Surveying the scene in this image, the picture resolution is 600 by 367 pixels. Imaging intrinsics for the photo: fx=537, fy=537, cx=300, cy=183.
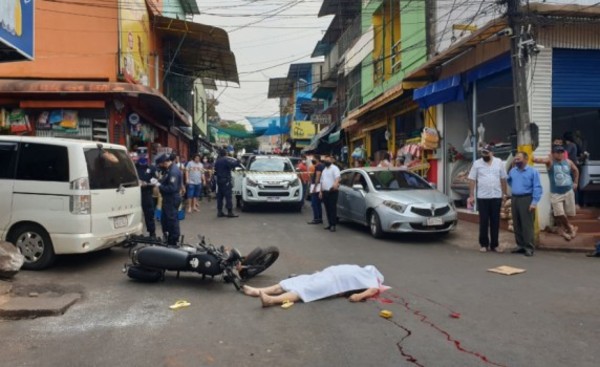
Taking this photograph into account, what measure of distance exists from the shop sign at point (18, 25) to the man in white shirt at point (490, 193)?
25.7 ft

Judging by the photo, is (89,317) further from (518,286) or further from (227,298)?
(518,286)

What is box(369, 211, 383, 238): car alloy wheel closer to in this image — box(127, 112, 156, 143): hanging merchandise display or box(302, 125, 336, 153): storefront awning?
box(127, 112, 156, 143): hanging merchandise display

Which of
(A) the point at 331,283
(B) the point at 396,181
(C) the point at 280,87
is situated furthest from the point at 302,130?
(A) the point at 331,283

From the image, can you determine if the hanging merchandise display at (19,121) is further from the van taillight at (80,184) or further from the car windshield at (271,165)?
the van taillight at (80,184)

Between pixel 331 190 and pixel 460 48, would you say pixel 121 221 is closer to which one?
pixel 331 190

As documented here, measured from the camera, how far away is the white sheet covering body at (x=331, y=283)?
20.2 ft

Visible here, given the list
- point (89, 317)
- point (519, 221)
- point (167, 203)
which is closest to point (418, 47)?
point (519, 221)

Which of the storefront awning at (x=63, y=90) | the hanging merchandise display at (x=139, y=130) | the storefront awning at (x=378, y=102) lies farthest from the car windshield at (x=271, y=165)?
the hanging merchandise display at (x=139, y=130)

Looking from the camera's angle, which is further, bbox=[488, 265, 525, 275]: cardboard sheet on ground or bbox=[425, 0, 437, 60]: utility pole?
bbox=[425, 0, 437, 60]: utility pole

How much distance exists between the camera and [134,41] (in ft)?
58.0

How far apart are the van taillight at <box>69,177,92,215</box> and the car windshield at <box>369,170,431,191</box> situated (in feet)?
20.8

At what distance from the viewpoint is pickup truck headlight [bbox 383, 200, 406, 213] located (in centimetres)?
1064

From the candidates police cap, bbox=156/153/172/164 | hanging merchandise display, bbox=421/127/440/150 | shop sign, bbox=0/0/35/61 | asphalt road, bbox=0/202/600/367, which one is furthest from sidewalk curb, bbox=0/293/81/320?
hanging merchandise display, bbox=421/127/440/150

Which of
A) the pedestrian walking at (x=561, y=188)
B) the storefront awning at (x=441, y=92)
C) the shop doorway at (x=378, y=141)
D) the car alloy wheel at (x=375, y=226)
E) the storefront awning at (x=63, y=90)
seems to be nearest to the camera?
the pedestrian walking at (x=561, y=188)
